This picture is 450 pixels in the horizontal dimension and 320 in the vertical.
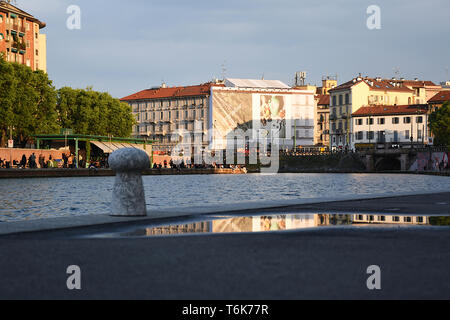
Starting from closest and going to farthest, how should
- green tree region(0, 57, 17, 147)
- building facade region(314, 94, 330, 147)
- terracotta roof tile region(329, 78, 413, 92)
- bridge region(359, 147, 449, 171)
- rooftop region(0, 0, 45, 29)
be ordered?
green tree region(0, 57, 17, 147)
rooftop region(0, 0, 45, 29)
bridge region(359, 147, 449, 171)
terracotta roof tile region(329, 78, 413, 92)
building facade region(314, 94, 330, 147)

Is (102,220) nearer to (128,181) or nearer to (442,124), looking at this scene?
(128,181)

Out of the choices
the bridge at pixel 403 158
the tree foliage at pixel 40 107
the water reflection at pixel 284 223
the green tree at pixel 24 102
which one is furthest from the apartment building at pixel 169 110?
the water reflection at pixel 284 223

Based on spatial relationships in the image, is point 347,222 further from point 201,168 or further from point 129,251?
point 201,168

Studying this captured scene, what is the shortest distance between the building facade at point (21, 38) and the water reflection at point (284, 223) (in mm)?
84184

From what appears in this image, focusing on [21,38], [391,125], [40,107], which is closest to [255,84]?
[391,125]

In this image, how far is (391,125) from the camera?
132875 millimetres

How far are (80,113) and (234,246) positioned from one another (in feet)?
300

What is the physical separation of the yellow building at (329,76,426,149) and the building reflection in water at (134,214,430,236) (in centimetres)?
12550

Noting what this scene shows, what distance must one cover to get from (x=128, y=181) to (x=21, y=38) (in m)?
93.2

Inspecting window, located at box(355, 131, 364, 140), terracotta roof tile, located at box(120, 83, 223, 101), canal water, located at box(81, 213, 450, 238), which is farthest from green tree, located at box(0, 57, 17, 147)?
terracotta roof tile, located at box(120, 83, 223, 101)

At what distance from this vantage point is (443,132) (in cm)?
10838

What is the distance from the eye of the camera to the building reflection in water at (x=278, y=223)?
11109 millimetres

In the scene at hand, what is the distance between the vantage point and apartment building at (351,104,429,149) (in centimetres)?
13012

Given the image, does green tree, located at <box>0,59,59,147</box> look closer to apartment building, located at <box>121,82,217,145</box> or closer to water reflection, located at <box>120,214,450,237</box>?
water reflection, located at <box>120,214,450,237</box>
